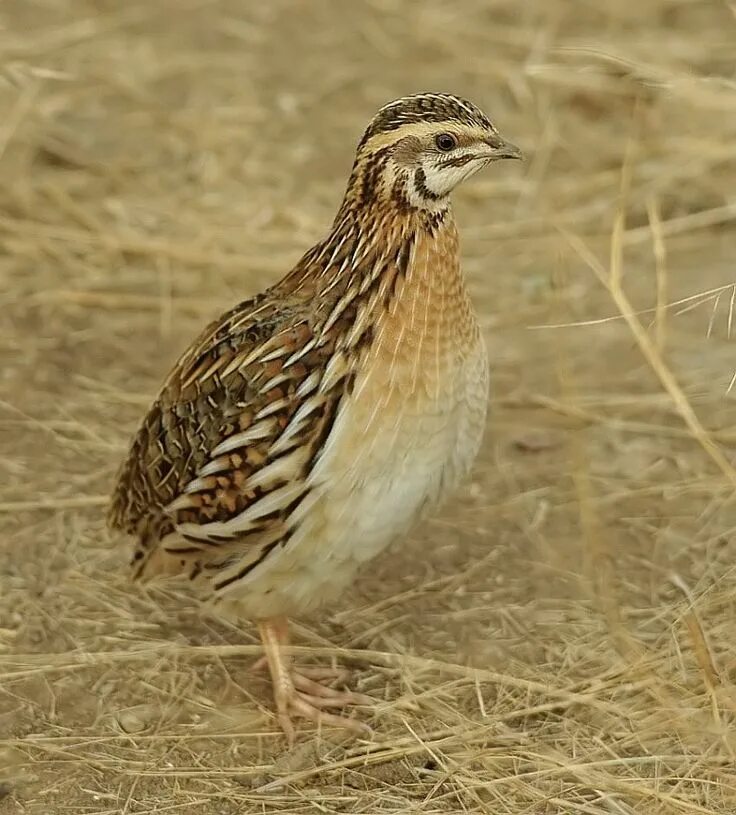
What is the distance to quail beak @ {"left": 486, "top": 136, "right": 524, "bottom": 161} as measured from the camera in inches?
134

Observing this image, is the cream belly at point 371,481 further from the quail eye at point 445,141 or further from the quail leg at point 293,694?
the quail eye at point 445,141

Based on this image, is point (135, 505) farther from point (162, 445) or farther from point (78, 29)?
point (78, 29)

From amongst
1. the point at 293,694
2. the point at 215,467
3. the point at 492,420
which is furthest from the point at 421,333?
the point at 492,420

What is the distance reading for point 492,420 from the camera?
198 inches

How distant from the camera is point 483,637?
13.2 ft

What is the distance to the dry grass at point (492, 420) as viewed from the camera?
3.53 m

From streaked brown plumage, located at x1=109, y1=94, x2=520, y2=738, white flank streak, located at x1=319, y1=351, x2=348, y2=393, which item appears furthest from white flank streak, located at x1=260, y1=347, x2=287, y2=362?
white flank streak, located at x1=319, y1=351, x2=348, y2=393

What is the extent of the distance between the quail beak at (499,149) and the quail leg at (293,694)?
127 centimetres

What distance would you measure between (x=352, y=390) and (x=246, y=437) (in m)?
0.27

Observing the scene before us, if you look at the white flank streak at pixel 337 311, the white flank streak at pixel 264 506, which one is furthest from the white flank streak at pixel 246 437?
the white flank streak at pixel 337 311

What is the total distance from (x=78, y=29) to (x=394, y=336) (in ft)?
14.2

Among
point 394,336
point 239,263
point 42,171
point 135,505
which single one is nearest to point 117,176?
point 42,171

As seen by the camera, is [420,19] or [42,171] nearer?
[42,171]

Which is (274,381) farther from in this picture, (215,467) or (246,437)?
(215,467)
